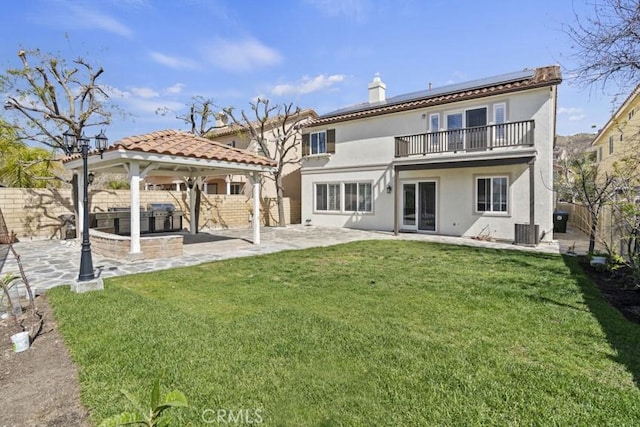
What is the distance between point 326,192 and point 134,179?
1199cm

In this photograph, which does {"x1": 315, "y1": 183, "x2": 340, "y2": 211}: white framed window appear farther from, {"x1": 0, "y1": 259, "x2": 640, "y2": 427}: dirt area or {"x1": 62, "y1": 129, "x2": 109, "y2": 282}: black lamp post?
{"x1": 0, "y1": 259, "x2": 640, "y2": 427}: dirt area

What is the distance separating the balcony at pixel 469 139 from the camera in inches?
520

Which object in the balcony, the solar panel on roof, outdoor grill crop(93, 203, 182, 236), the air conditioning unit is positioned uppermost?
the solar panel on roof

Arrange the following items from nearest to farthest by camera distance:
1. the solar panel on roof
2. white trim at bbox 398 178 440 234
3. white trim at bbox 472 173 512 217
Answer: white trim at bbox 472 173 512 217 < the solar panel on roof < white trim at bbox 398 178 440 234

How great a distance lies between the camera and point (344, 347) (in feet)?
12.5

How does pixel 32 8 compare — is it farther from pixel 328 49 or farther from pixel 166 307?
pixel 166 307

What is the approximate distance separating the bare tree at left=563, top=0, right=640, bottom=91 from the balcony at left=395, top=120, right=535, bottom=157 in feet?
20.2

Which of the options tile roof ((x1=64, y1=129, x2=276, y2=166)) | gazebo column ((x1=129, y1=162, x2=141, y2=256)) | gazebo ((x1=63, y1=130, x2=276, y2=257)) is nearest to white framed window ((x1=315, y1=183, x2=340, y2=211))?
gazebo ((x1=63, y1=130, x2=276, y2=257))

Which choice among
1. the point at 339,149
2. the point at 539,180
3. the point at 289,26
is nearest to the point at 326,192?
the point at 339,149

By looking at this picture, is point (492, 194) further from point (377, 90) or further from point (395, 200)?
point (377, 90)

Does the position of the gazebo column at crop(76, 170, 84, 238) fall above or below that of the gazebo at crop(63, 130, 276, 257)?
below

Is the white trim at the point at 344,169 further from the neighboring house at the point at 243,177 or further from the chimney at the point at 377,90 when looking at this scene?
the chimney at the point at 377,90

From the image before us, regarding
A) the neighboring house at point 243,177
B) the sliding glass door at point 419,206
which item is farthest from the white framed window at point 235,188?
the sliding glass door at point 419,206

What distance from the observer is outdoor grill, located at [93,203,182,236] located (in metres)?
14.1
